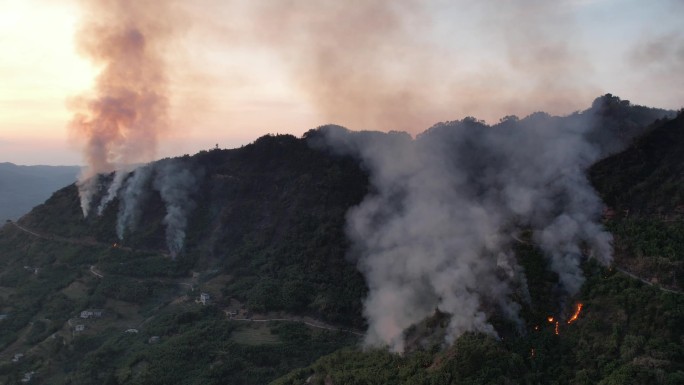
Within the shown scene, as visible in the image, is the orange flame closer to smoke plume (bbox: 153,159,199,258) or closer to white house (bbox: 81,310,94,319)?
white house (bbox: 81,310,94,319)

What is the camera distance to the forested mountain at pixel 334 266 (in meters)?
32.7

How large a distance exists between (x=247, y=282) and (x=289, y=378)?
22980mm

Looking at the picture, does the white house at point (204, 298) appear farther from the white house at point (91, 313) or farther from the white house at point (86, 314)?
the white house at point (86, 314)

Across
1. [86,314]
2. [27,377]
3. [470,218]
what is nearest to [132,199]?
[86,314]

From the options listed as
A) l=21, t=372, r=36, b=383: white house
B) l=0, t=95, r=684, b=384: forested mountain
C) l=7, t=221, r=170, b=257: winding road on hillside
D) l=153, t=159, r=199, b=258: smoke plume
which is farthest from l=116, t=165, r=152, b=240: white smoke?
l=21, t=372, r=36, b=383: white house

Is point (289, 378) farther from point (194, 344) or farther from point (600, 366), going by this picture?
point (600, 366)

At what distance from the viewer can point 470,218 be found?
47969 mm

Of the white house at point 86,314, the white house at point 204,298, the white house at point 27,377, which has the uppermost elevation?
the white house at point 204,298

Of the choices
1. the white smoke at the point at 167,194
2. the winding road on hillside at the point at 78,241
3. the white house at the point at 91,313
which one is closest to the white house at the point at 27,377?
the white house at the point at 91,313

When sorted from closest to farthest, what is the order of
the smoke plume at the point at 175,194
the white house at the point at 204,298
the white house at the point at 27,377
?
1. the white house at the point at 27,377
2. the white house at the point at 204,298
3. the smoke plume at the point at 175,194

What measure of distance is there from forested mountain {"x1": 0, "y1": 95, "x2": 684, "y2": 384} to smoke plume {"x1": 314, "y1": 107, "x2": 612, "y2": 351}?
0.95 feet

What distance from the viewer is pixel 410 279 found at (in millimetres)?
46781

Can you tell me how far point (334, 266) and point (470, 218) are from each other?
18.6 m

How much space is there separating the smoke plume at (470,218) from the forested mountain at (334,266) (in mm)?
290
